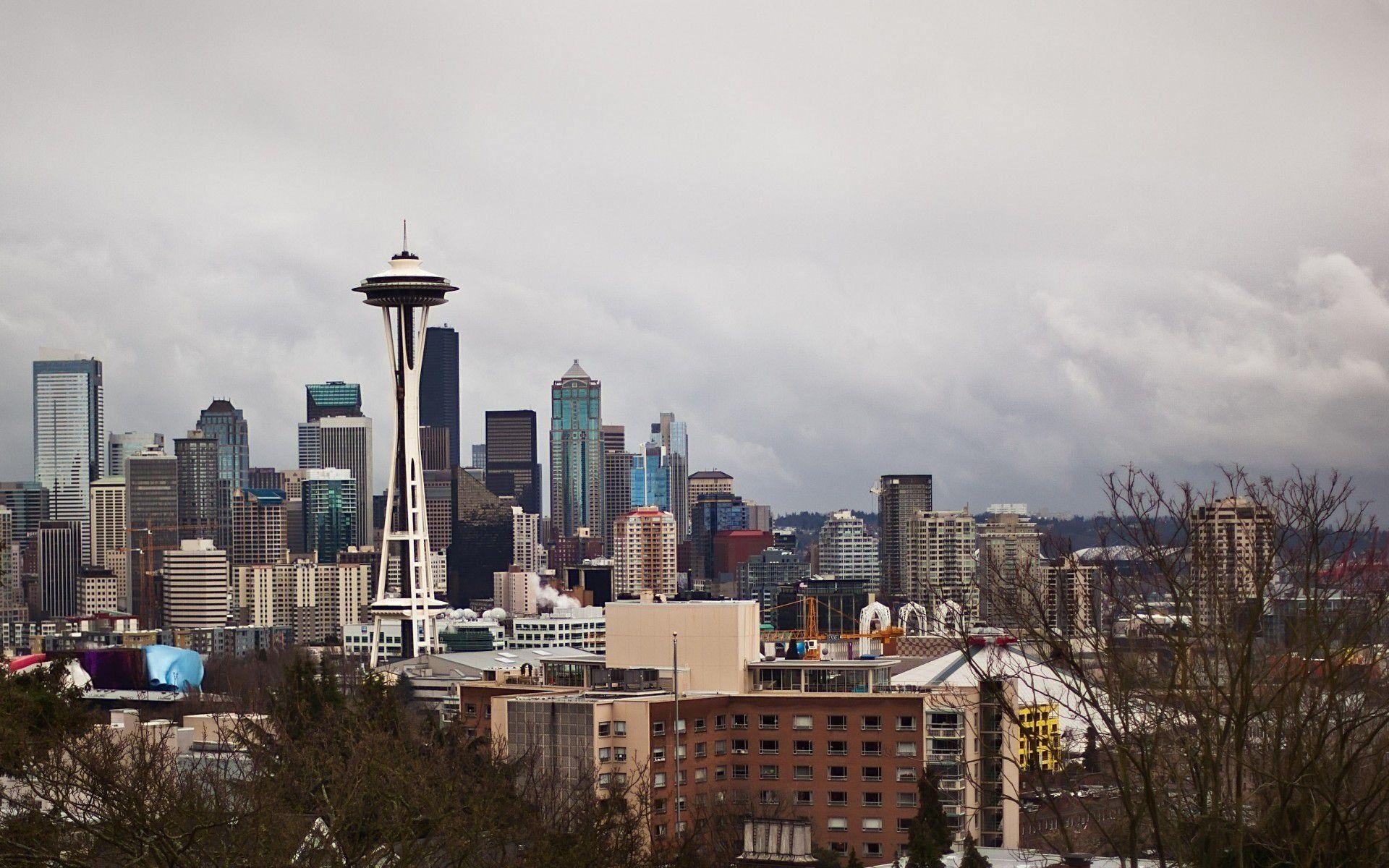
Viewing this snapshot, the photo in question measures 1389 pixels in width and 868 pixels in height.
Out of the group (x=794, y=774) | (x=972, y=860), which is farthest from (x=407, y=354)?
(x=972, y=860)

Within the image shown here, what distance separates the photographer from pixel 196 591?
179250mm

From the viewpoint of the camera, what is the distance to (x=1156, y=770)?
Answer: 1898 cm

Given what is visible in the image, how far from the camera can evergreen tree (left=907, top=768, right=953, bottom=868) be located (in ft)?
92.7

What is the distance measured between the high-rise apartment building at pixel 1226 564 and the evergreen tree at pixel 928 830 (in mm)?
8689

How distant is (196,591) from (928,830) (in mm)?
154019

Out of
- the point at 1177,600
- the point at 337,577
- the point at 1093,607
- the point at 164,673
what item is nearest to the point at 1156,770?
the point at 1093,607

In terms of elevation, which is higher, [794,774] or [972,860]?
[972,860]

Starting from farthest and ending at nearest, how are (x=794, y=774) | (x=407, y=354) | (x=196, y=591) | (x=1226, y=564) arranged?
(x=196, y=591) < (x=407, y=354) < (x=794, y=774) < (x=1226, y=564)

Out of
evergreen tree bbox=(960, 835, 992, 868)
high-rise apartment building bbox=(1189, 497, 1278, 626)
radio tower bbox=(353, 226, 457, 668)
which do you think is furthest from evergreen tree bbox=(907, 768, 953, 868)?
radio tower bbox=(353, 226, 457, 668)

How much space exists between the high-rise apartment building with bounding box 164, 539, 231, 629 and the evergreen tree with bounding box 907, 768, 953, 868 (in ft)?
481

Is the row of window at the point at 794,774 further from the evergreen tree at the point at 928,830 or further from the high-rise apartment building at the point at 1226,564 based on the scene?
the high-rise apartment building at the point at 1226,564

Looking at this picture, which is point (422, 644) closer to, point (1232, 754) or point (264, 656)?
point (264, 656)

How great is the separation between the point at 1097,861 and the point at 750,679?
52.8 ft

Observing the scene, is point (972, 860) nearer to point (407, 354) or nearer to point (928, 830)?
point (928, 830)
